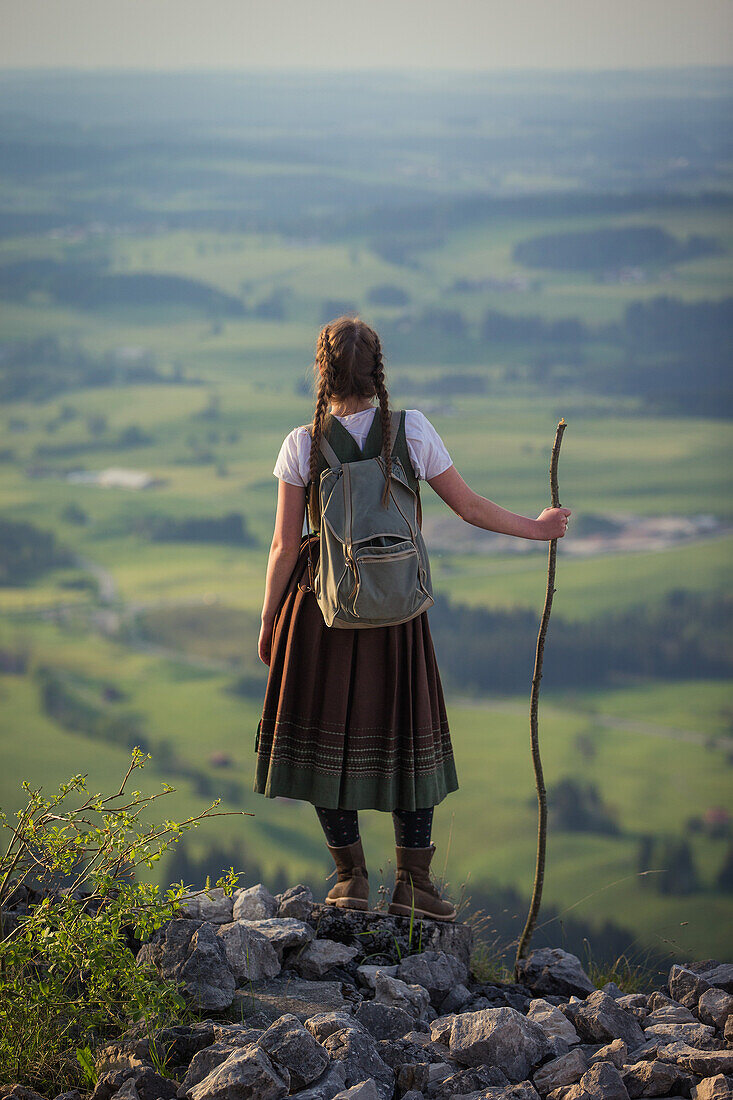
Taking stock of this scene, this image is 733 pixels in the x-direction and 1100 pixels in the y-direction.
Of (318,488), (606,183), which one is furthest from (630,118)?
(318,488)

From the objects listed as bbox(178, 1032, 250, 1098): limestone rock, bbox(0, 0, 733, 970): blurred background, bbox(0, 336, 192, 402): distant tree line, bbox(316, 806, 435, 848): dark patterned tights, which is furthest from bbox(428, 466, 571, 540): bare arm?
bbox(0, 336, 192, 402): distant tree line

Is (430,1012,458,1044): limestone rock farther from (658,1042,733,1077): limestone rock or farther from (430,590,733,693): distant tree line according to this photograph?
(430,590,733,693): distant tree line

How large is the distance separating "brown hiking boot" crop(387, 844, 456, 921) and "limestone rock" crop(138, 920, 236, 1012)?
56 centimetres

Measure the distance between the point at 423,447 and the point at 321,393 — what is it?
297 mm

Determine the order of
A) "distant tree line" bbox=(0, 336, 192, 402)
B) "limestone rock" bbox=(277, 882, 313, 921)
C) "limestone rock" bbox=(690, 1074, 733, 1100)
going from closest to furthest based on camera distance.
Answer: "limestone rock" bbox=(690, 1074, 733, 1100)
"limestone rock" bbox=(277, 882, 313, 921)
"distant tree line" bbox=(0, 336, 192, 402)

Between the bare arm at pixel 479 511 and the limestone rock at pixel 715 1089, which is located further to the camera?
the bare arm at pixel 479 511

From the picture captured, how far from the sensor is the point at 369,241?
88.4 meters

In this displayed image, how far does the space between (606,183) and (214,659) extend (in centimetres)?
5214

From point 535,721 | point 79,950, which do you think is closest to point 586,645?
point 535,721

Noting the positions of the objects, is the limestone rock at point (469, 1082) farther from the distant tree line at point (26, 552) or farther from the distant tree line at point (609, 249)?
the distant tree line at point (609, 249)

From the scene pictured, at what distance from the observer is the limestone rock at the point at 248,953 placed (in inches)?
109

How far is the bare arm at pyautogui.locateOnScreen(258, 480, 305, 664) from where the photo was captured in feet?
9.20

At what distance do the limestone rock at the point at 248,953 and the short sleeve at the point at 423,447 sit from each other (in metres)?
1.31

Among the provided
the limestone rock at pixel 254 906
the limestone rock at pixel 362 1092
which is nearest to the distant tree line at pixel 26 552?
the limestone rock at pixel 254 906
